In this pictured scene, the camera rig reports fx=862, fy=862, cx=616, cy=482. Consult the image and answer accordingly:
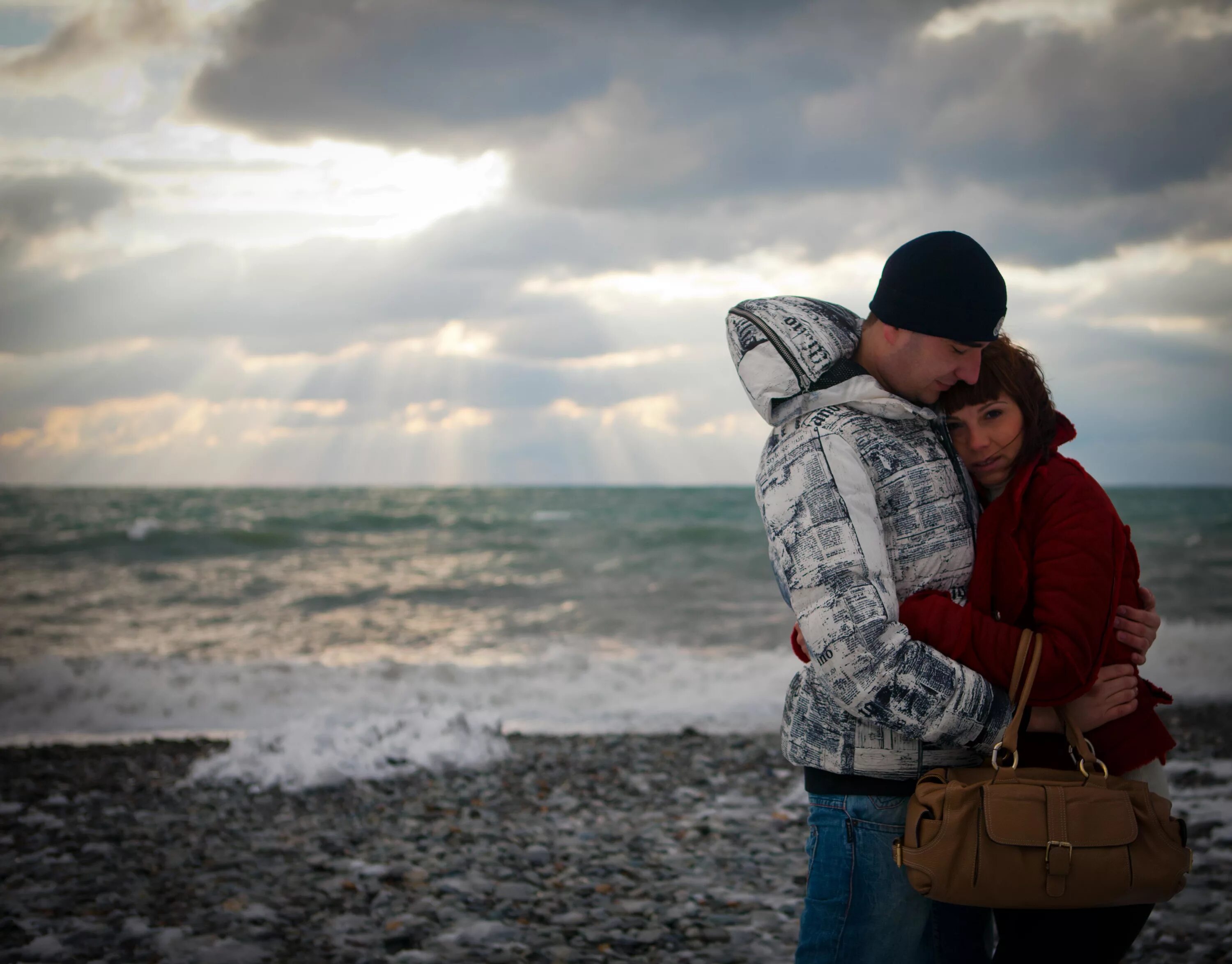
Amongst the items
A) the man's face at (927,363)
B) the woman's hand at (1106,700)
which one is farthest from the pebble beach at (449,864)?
the man's face at (927,363)

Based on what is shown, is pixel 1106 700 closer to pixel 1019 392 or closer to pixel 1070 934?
pixel 1070 934

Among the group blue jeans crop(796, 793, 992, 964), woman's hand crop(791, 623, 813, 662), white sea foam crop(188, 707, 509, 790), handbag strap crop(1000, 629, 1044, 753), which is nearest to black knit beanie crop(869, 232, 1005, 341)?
handbag strap crop(1000, 629, 1044, 753)

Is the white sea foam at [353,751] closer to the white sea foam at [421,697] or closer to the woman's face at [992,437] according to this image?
the white sea foam at [421,697]

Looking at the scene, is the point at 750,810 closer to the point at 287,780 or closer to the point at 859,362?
the point at 287,780

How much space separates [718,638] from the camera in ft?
51.0

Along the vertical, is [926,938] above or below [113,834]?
above

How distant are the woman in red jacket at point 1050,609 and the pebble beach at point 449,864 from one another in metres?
2.54

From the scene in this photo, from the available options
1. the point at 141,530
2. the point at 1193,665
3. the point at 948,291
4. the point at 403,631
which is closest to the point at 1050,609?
the point at 948,291

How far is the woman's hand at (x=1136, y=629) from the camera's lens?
1968mm

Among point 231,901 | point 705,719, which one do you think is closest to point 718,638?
point 705,719

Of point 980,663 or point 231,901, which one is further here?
point 231,901

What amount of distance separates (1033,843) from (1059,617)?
1.57 ft

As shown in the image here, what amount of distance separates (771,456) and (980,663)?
635 mm

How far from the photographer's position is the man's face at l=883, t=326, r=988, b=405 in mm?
2018
